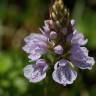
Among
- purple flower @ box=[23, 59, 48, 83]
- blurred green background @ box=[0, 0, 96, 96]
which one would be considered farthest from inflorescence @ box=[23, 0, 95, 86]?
blurred green background @ box=[0, 0, 96, 96]

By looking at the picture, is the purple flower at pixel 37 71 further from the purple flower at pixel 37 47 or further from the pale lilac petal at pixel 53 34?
the pale lilac petal at pixel 53 34

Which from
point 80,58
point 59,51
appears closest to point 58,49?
point 59,51

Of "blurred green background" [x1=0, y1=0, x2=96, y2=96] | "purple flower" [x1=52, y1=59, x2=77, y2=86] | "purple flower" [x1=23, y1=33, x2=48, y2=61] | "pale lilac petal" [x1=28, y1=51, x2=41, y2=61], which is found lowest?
"blurred green background" [x1=0, y1=0, x2=96, y2=96]

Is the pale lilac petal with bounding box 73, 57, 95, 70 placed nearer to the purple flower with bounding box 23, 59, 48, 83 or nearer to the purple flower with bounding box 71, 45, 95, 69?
the purple flower with bounding box 71, 45, 95, 69

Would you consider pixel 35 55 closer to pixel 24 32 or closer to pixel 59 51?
pixel 59 51

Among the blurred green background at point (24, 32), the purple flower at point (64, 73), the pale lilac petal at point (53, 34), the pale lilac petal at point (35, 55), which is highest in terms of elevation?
the pale lilac petal at point (53, 34)

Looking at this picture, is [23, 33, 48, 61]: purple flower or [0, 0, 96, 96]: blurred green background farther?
[0, 0, 96, 96]: blurred green background

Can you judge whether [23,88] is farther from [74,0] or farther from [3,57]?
[74,0]

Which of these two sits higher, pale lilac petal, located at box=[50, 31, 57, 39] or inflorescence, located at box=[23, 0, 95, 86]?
pale lilac petal, located at box=[50, 31, 57, 39]

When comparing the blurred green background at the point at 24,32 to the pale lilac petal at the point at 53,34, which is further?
the blurred green background at the point at 24,32

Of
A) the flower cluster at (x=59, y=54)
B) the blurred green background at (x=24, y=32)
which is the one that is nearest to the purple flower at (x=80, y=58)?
the flower cluster at (x=59, y=54)
